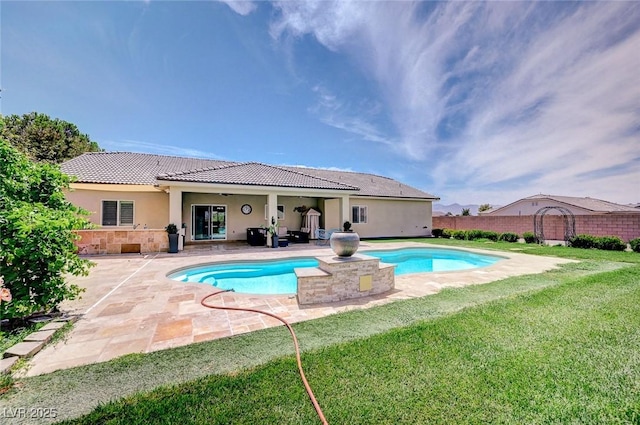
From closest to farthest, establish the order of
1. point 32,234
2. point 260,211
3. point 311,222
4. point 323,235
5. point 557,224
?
point 32,234, point 323,235, point 260,211, point 557,224, point 311,222

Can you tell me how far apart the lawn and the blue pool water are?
3878 mm

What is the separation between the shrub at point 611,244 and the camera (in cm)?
1277

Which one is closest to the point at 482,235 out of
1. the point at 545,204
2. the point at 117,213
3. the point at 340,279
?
the point at 340,279

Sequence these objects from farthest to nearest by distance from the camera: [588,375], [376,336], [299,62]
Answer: [299,62]
[376,336]
[588,375]

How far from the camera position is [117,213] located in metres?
14.5

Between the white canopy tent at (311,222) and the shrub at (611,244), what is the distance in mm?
16061

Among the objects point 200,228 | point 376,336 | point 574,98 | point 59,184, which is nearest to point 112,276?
point 59,184

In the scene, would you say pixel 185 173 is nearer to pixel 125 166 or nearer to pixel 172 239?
pixel 172 239

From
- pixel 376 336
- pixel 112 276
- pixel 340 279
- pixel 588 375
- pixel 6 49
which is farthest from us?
pixel 6 49

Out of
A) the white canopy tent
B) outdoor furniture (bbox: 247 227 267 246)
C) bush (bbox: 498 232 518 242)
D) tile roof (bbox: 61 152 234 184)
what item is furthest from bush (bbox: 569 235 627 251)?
tile roof (bbox: 61 152 234 184)

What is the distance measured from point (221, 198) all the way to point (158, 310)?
42.6ft

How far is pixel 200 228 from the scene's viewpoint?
1677cm

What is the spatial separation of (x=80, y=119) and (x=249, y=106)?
39.0 ft

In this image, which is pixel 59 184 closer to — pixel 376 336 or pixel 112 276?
pixel 112 276
